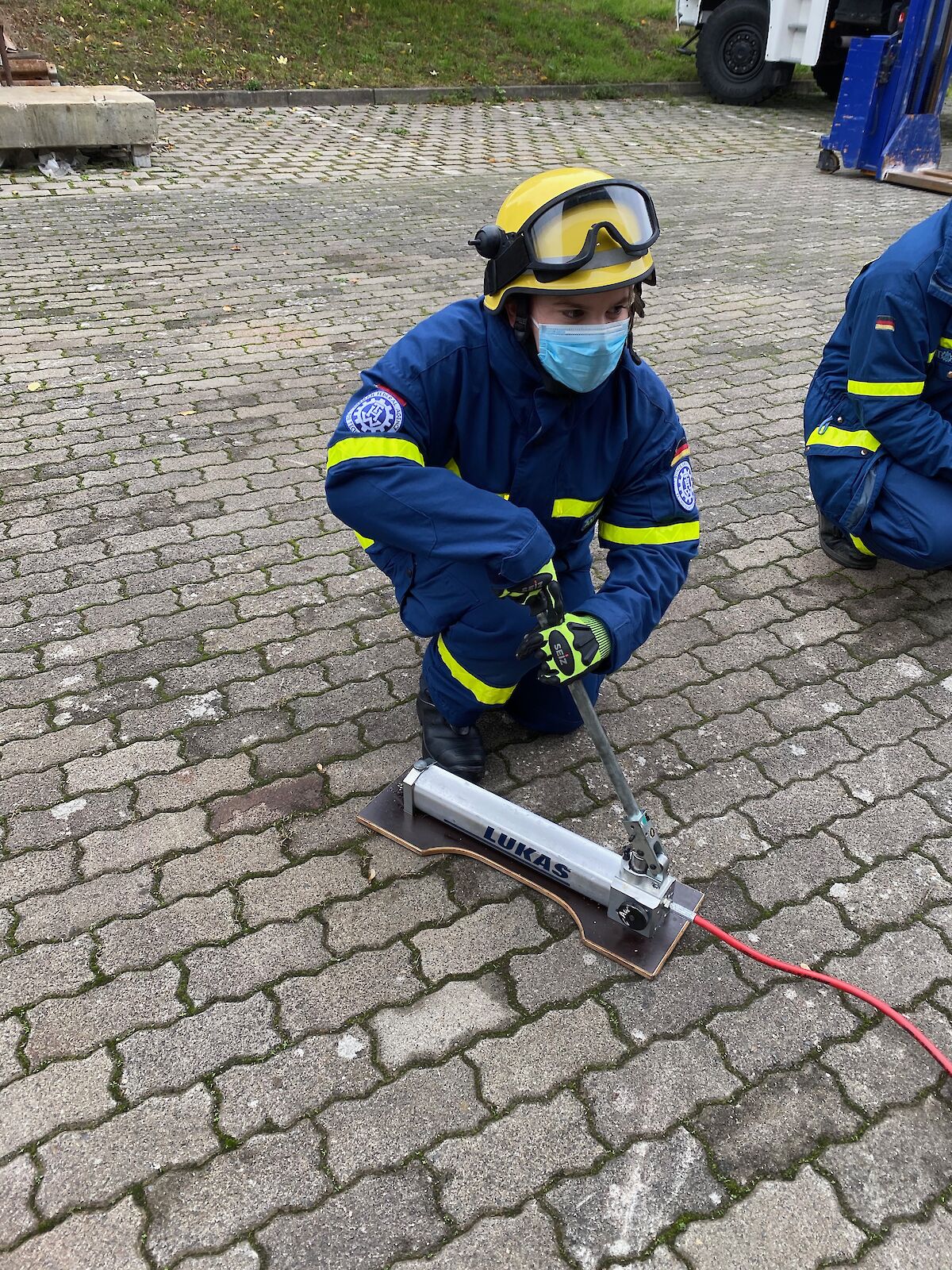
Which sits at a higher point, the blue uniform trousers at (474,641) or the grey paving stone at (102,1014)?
the blue uniform trousers at (474,641)

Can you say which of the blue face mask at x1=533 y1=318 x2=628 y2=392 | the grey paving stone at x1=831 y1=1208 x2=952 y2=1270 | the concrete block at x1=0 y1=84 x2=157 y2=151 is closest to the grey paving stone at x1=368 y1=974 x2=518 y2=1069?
the grey paving stone at x1=831 y1=1208 x2=952 y2=1270

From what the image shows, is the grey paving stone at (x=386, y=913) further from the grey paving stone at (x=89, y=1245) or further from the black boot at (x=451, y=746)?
the grey paving stone at (x=89, y=1245)

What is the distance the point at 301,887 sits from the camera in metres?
2.44

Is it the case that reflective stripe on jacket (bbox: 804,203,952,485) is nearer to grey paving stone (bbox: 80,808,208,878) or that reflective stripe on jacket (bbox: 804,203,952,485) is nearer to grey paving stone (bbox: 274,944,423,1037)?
grey paving stone (bbox: 274,944,423,1037)

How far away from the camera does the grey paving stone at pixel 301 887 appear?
2375 mm

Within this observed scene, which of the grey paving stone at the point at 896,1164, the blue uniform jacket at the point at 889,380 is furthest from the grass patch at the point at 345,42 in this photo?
the grey paving stone at the point at 896,1164

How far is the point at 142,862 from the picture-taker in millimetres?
2480

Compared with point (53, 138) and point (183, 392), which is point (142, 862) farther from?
point (53, 138)

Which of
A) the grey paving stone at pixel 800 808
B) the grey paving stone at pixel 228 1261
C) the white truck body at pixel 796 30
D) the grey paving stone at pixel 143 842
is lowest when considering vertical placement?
the grey paving stone at pixel 228 1261

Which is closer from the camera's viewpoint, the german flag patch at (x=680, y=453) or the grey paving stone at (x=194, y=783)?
the german flag patch at (x=680, y=453)

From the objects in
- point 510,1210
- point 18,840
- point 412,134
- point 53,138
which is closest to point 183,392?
point 18,840

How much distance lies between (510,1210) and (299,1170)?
420 millimetres

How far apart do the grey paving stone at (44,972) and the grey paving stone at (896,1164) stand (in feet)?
5.53

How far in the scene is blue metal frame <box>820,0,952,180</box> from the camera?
344 inches
